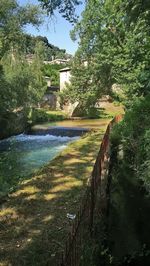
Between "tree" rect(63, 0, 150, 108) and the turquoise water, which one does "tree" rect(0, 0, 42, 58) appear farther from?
the turquoise water

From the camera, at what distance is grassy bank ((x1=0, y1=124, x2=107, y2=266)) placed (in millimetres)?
7203

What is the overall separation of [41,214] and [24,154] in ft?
46.3

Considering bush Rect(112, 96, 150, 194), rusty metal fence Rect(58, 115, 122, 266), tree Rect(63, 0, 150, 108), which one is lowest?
rusty metal fence Rect(58, 115, 122, 266)

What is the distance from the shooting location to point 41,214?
918 cm

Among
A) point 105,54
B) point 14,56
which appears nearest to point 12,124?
point 14,56

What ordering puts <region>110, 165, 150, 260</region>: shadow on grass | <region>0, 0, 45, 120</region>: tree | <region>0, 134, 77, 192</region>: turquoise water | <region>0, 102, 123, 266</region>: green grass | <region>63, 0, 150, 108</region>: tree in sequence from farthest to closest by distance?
<region>0, 0, 45, 120</region>: tree < <region>63, 0, 150, 108</region>: tree < <region>0, 134, 77, 192</region>: turquoise water < <region>110, 165, 150, 260</region>: shadow on grass < <region>0, 102, 123, 266</region>: green grass

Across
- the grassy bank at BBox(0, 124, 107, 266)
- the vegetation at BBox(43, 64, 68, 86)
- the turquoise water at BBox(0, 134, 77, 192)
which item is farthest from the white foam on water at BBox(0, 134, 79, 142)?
the vegetation at BBox(43, 64, 68, 86)

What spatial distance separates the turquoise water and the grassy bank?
4.84 ft

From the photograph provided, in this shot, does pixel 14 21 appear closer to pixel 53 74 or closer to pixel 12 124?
pixel 12 124

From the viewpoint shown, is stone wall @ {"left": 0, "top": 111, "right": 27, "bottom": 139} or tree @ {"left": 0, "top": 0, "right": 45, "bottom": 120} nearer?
tree @ {"left": 0, "top": 0, "right": 45, "bottom": 120}

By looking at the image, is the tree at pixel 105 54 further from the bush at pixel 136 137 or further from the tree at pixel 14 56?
the bush at pixel 136 137

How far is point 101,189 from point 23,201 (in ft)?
6.80

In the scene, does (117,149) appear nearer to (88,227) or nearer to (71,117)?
(88,227)

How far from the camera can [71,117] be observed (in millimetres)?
47031
